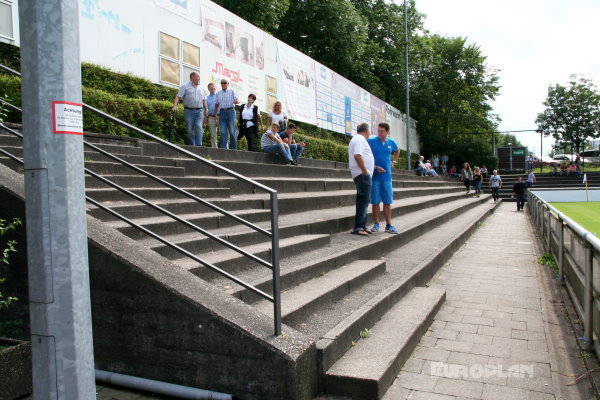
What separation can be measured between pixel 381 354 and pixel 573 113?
211 ft

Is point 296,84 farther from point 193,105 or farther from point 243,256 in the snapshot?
point 243,256

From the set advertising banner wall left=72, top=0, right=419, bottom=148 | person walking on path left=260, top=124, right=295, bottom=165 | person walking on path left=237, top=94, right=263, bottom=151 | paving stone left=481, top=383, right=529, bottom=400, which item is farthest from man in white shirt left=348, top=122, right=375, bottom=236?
advertising banner wall left=72, top=0, right=419, bottom=148

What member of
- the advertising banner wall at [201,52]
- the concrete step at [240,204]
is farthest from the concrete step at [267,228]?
the advertising banner wall at [201,52]

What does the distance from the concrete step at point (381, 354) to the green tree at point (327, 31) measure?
87.7 ft

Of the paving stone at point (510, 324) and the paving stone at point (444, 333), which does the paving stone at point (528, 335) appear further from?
the paving stone at point (444, 333)

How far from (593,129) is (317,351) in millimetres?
63527

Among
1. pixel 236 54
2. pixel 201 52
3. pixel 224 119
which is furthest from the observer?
pixel 236 54

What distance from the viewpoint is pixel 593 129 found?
185ft

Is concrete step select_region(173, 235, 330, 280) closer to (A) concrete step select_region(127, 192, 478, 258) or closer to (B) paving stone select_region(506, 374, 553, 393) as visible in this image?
(A) concrete step select_region(127, 192, 478, 258)

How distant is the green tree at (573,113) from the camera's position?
56812 mm

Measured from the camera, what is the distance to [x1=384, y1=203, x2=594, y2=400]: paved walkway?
142 inches

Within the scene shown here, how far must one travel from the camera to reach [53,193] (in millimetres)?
2072

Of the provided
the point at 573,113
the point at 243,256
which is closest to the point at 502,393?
the point at 243,256

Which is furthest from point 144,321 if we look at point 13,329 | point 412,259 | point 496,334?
point 412,259
